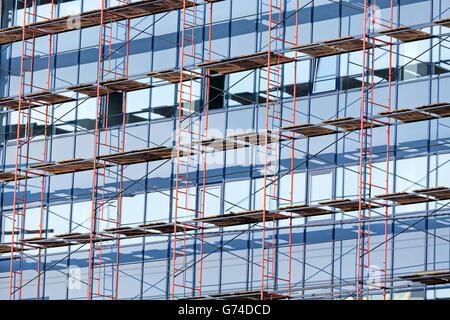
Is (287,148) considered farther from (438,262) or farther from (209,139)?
(438,262)

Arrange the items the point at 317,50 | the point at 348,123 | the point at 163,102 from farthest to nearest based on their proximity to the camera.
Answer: the point at 163,102
the point at 317,50
the point at 348,123

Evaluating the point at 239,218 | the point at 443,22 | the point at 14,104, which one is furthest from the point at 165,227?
the point at 443,22

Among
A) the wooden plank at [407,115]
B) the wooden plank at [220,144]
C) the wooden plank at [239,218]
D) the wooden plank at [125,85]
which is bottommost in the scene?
the wooden plank at [239,218]

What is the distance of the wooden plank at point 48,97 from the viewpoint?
34.2 metres

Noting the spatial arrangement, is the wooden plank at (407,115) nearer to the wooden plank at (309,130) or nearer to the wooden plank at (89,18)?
the wooden plank at (309,130)

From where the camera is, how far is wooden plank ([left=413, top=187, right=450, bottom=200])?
25.6 m

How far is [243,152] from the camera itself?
3047cm

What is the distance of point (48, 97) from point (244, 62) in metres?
7.43

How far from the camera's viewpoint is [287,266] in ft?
94.9

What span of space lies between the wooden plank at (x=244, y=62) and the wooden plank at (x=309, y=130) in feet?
7.30

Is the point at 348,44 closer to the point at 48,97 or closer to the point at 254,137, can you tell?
the point at 254,137

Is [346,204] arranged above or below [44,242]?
above

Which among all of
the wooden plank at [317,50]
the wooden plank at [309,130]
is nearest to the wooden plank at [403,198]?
the wooden plank at [309,130]
